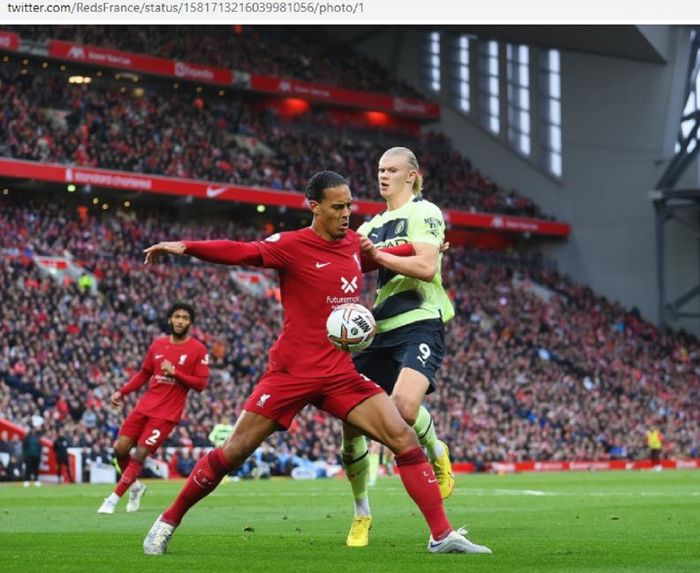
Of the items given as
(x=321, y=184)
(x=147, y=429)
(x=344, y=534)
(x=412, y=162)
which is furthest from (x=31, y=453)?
(x=321, y=184)

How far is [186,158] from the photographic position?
56.7 meters

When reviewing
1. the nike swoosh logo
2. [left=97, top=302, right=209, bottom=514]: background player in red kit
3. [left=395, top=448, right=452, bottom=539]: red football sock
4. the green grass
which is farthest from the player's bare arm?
the nike swoosh logo

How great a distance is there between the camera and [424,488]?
9531mm

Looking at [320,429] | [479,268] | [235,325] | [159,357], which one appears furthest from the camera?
[479,268]

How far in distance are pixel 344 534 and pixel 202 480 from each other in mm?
2830

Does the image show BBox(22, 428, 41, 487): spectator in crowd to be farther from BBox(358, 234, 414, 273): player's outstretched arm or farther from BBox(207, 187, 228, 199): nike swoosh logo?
BBox(358, 234, 414, 273): player's outstretched arm

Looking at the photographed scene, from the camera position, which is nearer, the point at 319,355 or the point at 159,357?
the point at 319,355

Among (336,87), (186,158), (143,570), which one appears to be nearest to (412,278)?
(143,570)

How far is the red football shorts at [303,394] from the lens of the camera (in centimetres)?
959

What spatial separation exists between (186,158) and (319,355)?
47831 mm

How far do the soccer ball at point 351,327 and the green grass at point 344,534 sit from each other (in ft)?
4.77

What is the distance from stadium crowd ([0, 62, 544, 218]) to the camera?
52875 mm

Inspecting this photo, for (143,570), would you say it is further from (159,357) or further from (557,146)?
(557,146)

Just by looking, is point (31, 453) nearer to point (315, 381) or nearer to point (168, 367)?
point (168, 367)
